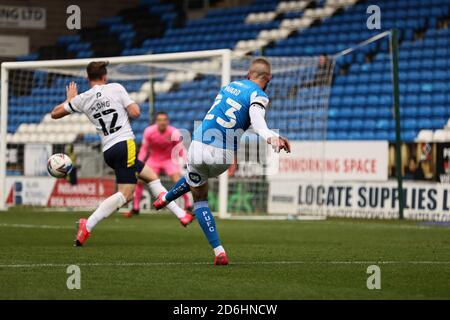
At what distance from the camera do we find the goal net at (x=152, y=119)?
64.5 feet

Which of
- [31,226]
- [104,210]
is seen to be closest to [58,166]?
[104,210]

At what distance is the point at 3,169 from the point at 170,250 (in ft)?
34.2

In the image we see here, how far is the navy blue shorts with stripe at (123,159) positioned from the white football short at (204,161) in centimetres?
207

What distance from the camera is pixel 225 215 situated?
18.0m

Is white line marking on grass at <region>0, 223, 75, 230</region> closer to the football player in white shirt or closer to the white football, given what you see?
the white football

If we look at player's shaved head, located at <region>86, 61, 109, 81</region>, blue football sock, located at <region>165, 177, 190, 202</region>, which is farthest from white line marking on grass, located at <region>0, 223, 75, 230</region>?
blue football sock, located at <region>165, 177, 190, 202</region>

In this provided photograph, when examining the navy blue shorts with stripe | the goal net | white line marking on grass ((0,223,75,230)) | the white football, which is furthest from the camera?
the goal net

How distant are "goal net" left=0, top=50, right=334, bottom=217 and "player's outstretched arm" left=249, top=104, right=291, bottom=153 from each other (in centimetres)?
918

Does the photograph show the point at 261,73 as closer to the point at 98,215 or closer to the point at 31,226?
the point at 98,215

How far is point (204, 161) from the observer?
891 centimetres

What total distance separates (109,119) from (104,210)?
1.07m

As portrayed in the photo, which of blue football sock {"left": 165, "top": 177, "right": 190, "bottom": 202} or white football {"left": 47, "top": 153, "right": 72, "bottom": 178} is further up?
white football {"left": 47, "top": 153, "right": 72, "bottom": 178}

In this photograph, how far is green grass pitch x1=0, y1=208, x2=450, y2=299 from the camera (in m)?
6.83
